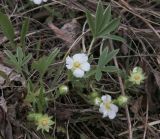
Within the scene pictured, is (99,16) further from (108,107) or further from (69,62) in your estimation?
(108,107)

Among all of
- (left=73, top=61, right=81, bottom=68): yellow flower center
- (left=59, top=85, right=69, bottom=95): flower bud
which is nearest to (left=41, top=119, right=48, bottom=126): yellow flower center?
(left=59, top=85, right=69, bottom=95): flower bud

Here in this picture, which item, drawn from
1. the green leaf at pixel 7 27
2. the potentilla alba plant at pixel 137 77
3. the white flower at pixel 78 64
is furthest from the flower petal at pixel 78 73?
the green leaf at pixel 7 27

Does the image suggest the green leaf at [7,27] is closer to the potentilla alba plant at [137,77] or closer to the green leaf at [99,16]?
the green leaf at [99,16]

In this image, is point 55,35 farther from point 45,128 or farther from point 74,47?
point 45,128

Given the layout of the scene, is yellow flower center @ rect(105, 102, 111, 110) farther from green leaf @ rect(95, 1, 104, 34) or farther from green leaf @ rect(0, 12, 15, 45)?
green leaf @ rect(0, 12, 15, 45)

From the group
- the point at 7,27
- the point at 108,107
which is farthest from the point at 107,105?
the point at 7,27
